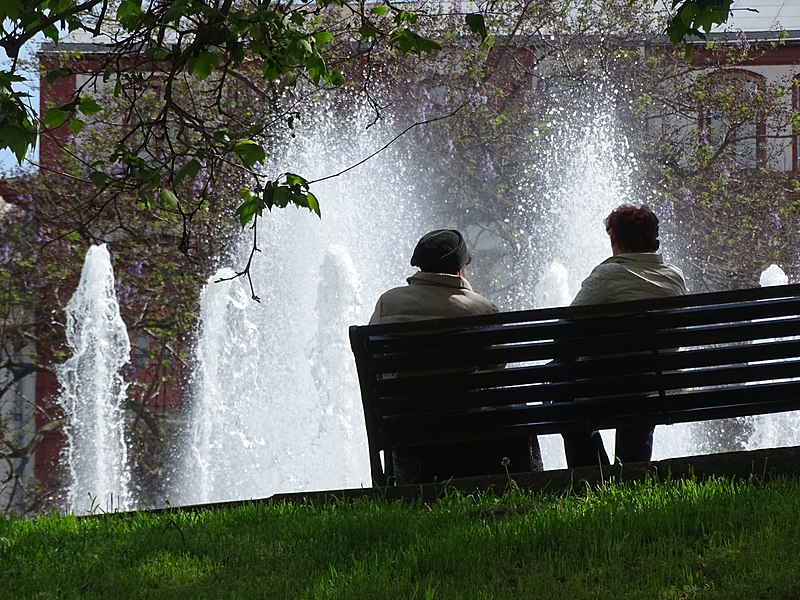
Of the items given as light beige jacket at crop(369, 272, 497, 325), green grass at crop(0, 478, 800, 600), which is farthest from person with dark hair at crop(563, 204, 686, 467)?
green grass at crop(0, 478, 800, 600)

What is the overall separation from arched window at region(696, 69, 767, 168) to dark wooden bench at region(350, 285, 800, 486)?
11760 mm

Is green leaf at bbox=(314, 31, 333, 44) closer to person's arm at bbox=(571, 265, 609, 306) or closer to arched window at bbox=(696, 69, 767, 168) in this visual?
person's arm at bbox=(571, 265, 609, 306)

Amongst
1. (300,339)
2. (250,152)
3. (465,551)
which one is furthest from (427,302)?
(300,339)

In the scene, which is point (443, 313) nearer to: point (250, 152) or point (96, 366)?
point (250, 152)

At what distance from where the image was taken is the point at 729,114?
640 inches

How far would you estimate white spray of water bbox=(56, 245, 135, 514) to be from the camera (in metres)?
13.6

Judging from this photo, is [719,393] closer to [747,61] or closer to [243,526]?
[243,526]

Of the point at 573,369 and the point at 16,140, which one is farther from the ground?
the point at 16,140

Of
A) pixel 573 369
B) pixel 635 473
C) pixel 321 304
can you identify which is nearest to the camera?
pixel 635 473

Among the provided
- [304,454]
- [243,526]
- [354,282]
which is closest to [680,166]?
[354,282]

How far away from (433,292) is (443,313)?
0.10 m

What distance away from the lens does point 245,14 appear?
3992 millimetres

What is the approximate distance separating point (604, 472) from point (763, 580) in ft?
4.15

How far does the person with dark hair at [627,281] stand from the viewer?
15.6ft
